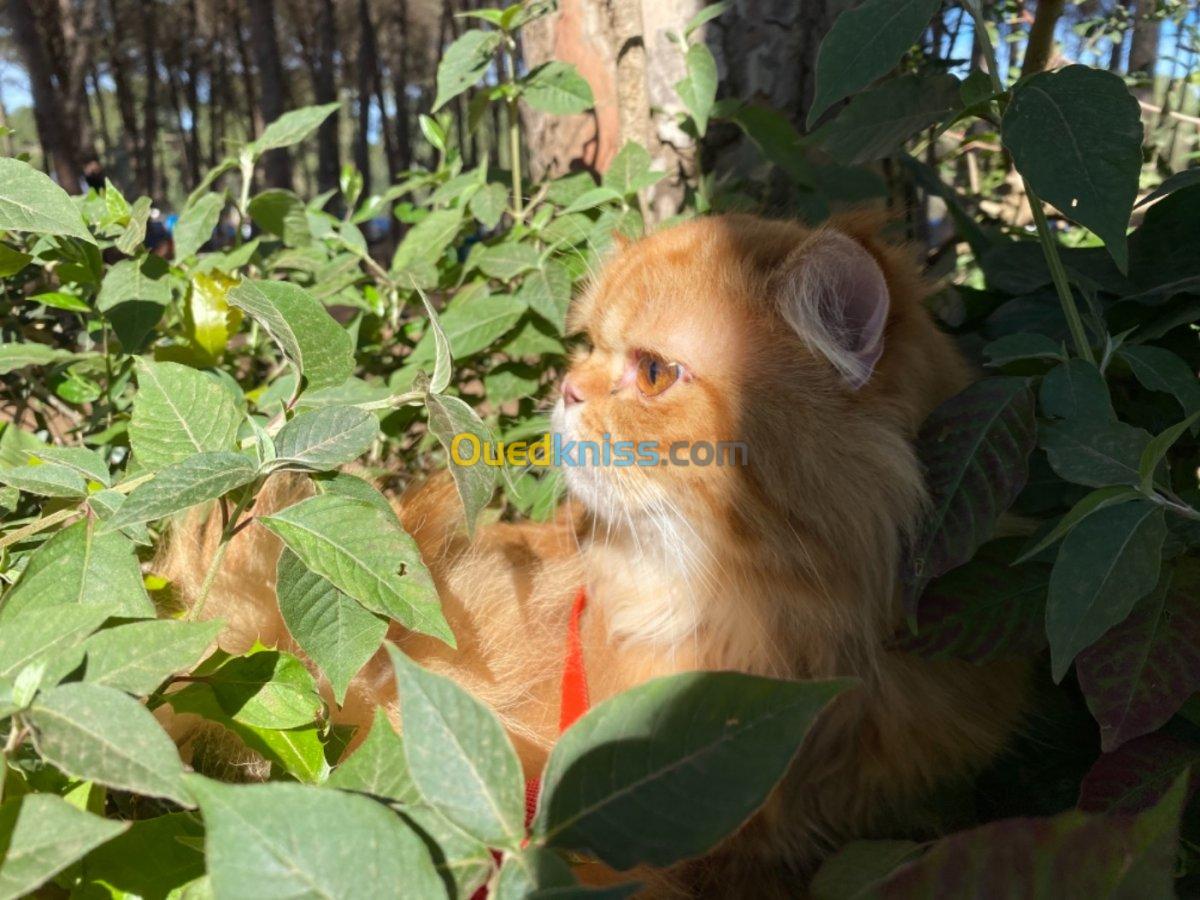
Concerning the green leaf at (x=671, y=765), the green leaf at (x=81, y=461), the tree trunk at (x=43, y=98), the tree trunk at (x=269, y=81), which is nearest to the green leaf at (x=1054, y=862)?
the green leaf at (x=671, y=765)

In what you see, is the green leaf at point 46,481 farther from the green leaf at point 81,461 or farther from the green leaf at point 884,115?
the green leaf at point 884,115

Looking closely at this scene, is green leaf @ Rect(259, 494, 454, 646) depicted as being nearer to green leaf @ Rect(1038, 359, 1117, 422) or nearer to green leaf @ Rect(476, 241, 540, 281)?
green leaf @ Rect(1038, 359, 1117, 422)

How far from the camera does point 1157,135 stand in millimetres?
2604

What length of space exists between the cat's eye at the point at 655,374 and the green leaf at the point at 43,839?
2.91 ft

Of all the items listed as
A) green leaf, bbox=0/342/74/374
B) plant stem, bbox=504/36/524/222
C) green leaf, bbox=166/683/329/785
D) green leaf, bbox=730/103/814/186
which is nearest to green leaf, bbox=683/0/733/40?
green leaf, bbox=730/103/814/186

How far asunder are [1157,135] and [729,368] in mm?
2101

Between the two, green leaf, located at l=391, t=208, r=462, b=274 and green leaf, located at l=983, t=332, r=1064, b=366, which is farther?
green leaf, located at l=391, t=208, r=462, b=274

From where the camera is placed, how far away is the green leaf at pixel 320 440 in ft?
3.08

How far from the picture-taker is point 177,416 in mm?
1029

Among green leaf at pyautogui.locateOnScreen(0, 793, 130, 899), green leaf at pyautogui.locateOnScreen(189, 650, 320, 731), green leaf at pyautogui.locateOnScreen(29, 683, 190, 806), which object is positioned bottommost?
green leaf at pyautogui.locateOnScreen(189, 650, 320, 731)

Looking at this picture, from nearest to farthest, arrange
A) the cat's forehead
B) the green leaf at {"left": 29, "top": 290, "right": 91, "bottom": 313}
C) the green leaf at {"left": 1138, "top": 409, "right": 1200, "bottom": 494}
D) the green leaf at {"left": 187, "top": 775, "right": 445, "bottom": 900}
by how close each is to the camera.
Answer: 1. the green leaf at {"left": 187, "top": 775, "right": 445, "bottom": 900}
2. the green leaf at {"left": 1138, "top": 409, "right": 1200, "bottom": 494}
3. the cat's forehead
4. the green leaf at {"left": 29, "top": 290, "right": 91, "bottom": 313}

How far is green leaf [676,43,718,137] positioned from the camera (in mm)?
1856

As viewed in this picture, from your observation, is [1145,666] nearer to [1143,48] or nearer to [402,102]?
[1143,48]

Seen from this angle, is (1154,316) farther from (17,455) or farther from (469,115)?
(17,455)
